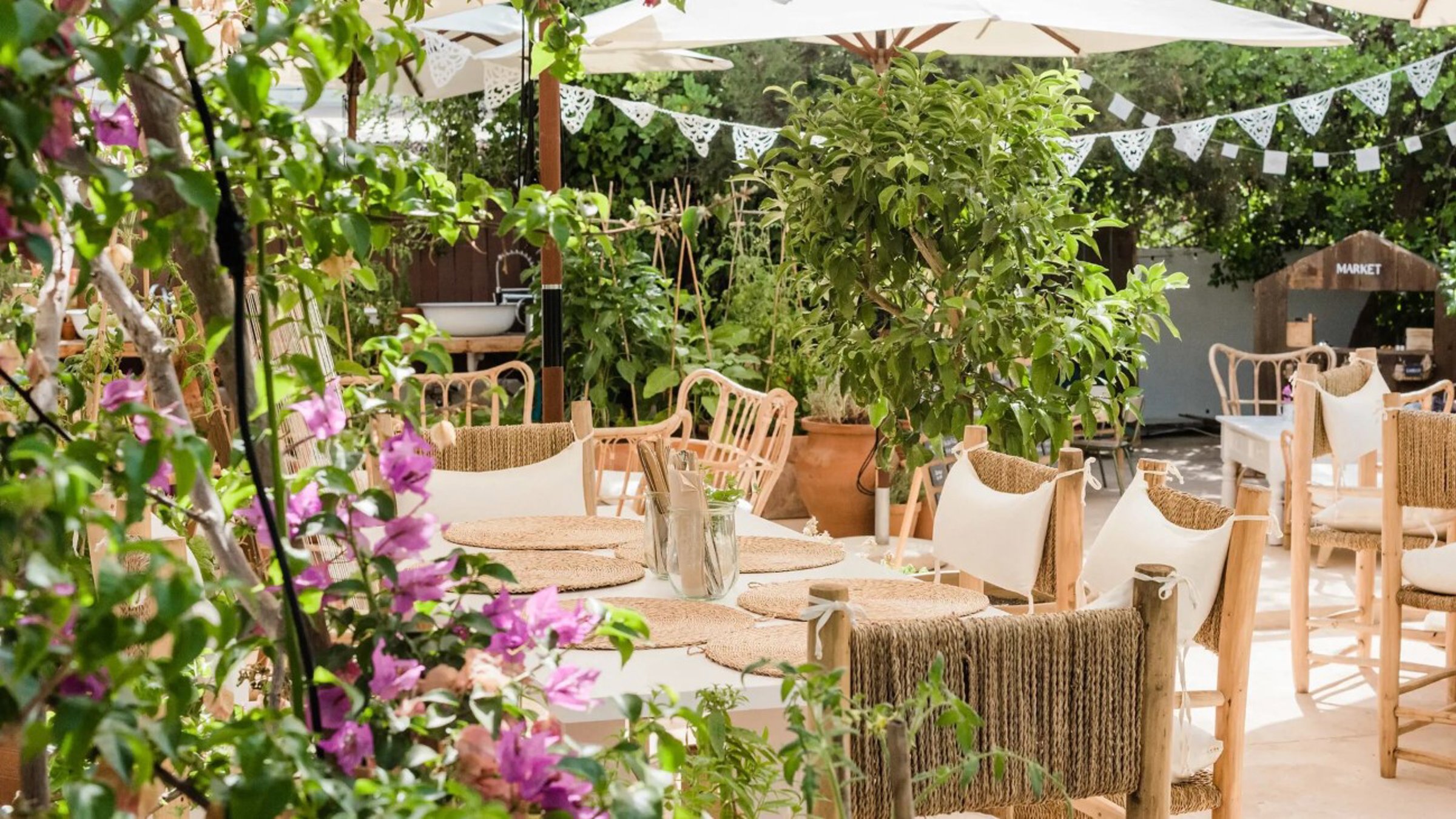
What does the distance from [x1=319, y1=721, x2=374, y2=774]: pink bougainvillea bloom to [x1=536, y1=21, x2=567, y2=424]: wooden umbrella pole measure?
9.28ft

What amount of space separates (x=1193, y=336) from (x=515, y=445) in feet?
28.9

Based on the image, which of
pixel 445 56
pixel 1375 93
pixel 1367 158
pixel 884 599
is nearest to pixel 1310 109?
pixel 1375 93

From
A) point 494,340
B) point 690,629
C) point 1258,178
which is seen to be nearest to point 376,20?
point 494,340

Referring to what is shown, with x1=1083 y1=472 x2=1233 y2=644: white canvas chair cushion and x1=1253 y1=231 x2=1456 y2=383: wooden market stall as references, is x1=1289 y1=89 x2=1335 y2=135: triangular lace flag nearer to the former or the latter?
x1=1253 y1=231 x2=1456 y2=383: wooden market stall

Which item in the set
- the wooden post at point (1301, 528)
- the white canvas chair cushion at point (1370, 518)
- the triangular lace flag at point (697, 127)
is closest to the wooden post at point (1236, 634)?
the white canvas chair cushion at point (1370, 518)

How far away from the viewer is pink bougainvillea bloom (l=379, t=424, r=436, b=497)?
90 centimetres

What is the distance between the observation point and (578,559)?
2.58m

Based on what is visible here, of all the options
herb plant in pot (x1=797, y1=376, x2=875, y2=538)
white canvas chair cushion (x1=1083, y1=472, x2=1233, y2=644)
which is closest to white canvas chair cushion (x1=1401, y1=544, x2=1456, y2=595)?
white canvas chair cushion (x1=1083, y1=472, x2=1233, y2=644)

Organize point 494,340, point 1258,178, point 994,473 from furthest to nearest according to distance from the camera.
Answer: point 1258,178
point 494,340
point 994,473

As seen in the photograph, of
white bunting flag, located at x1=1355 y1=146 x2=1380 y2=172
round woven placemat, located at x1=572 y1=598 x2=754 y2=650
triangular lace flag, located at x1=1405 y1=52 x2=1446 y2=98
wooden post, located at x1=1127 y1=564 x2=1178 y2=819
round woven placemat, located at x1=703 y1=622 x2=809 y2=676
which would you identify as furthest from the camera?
white bunting flag, located at x1=1355 y1=146 x2=1380 y2=172

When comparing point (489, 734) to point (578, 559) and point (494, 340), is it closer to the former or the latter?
point (578, 559)

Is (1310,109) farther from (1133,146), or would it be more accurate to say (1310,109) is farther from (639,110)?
(639,110)

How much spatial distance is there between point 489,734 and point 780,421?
11.3 feet

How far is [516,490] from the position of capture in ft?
10.5
